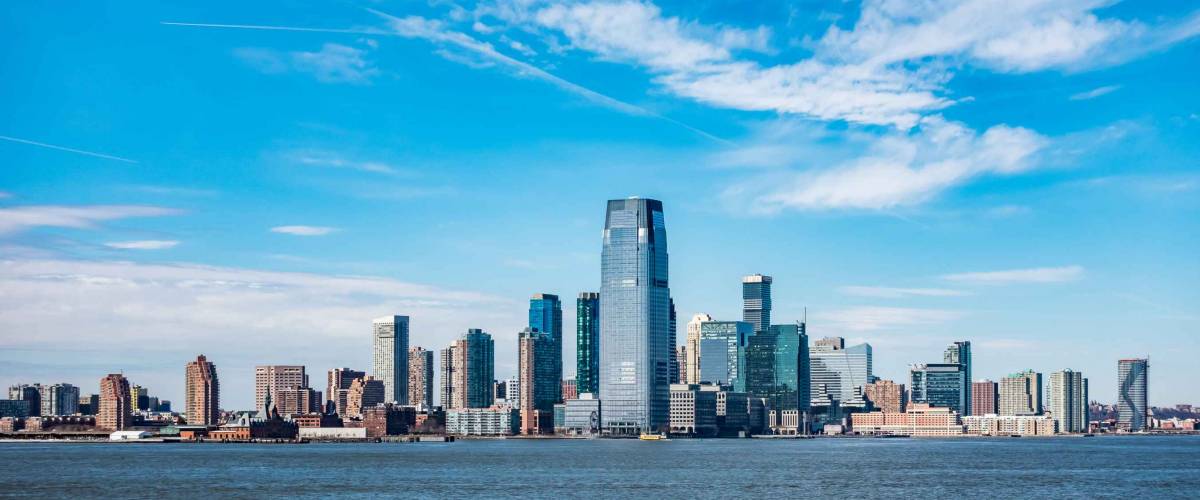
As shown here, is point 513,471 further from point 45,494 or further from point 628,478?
point 45,494

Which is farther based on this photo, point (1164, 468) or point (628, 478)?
point (1164, 468)

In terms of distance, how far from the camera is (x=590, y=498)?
118062 millimetres

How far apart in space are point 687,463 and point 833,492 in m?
65.9

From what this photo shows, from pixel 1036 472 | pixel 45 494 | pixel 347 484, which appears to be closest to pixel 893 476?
pixel 1036 472

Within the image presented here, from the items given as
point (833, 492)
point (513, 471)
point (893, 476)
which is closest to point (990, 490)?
point (833, 492)

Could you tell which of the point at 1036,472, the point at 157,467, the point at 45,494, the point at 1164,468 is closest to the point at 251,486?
the point at 45,494

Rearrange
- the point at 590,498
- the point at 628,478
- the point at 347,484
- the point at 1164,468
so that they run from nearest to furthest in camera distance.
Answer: the point at 590,498, the point at 347,484, the point at 628,478, the point at 1164,468

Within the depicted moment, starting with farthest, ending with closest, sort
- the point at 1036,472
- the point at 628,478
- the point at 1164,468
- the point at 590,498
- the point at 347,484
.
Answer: the point at 1164,468 < the point at 1036,472 < the point at 628,478 < the point at 347,484 < the point at 590,498

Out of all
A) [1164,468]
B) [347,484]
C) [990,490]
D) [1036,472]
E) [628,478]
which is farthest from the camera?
[1164,468]

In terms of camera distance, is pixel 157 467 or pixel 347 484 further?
pixel 157 467

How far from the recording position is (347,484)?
138 m

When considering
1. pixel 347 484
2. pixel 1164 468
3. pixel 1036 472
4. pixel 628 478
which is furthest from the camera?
pixel 1164 468

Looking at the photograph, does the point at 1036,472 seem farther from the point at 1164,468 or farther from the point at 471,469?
the point at 471,469

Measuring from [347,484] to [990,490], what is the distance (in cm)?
5915
